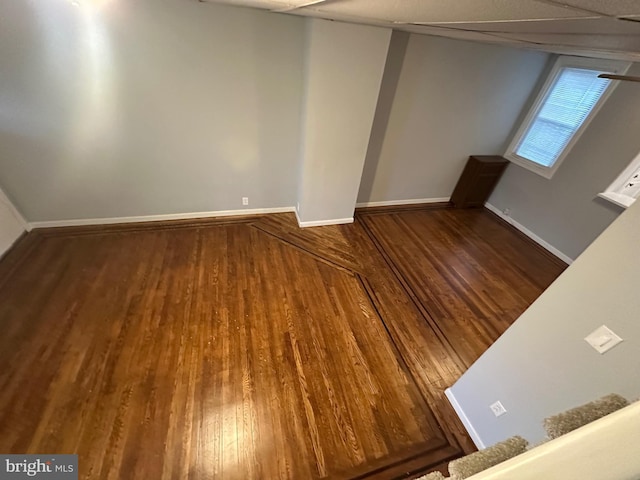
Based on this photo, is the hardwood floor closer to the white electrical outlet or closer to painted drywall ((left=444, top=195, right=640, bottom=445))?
the white electrical outlet

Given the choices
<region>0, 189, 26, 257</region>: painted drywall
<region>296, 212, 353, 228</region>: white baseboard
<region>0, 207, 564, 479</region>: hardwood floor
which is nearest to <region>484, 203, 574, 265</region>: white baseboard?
<region>0, 207, 564, 479</region>: hardwood floor

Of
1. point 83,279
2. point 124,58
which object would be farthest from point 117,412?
point 124,58

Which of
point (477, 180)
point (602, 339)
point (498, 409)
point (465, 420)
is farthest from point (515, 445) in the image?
point (477, 180)

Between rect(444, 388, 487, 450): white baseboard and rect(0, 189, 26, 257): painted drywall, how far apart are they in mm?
4199

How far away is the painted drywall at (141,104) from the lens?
6.72 feet

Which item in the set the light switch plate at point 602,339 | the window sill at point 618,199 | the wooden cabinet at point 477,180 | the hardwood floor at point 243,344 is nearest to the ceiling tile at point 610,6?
the light switch plate at point 602,339

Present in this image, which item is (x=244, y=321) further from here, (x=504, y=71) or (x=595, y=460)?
(x=504, y=71)

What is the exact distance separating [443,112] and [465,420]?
332 cm

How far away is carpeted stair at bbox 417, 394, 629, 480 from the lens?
44 cm

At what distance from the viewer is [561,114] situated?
3213 millimetres

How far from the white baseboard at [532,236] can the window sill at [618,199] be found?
79 cm

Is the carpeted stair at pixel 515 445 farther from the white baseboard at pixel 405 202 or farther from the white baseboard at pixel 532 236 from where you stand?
the white baseboard at pixel 532 236

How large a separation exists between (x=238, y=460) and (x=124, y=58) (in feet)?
10.4
